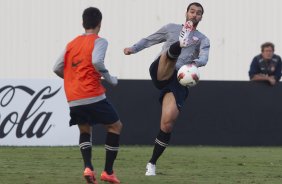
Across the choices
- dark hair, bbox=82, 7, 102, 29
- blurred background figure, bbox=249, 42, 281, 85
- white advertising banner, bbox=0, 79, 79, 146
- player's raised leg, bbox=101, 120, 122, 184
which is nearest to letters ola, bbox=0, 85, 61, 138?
white advertising banner, bbox=0, 79, 79, 146

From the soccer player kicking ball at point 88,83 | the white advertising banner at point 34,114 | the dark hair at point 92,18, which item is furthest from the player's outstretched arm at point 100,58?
the white advertising banner at point 34,114

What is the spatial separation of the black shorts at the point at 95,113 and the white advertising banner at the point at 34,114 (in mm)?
6597

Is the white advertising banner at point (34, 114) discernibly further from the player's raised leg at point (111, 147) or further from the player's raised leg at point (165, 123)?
the player's raised leg at point (111, 147)

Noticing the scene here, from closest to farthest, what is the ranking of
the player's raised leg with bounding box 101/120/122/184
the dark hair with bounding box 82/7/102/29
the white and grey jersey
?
the dark hair with bounding box 82/7/102/29 → the player's raised leg with bounding box 101/120/122/184 → the white and grey jersey

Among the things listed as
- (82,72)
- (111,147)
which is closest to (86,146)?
(111,147)

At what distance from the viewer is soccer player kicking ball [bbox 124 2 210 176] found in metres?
12.9

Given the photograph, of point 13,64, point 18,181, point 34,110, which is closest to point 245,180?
point 18,181

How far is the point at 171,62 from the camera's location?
1296 cm

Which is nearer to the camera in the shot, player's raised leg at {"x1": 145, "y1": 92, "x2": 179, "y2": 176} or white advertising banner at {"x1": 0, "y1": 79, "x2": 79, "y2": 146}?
player's raised leg at {"x1": 145, "y1": 92, "x2": 179, "y2": 176}

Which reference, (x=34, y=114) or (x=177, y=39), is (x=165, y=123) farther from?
(x=34, y=114)

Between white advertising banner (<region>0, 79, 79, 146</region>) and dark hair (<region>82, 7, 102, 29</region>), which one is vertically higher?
dark hair (<region>82, 7, 102, 29</region>)

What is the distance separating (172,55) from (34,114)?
6221mm

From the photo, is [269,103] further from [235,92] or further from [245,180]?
[245,180]

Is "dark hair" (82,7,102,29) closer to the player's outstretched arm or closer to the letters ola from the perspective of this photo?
the player's outstretched arm
